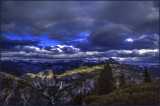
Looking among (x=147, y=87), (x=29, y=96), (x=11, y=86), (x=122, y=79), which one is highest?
(x=147, y=87)

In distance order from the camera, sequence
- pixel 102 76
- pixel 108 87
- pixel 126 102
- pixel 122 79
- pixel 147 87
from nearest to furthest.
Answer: pixel 126 102 → pixel 147 87 → pixel 108 87 → pixel 102 76 → pixel 122 79

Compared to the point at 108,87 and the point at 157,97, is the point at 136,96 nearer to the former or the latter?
the point at 157,97

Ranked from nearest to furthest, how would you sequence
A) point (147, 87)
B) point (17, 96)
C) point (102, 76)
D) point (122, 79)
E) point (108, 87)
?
point (147, 87) → point (108, 87) → point (102, 76) → point (122, 79) → point (17, 96)

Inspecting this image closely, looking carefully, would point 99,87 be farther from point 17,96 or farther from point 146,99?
point 17,96

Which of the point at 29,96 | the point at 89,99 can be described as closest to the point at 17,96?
the point at 29,96

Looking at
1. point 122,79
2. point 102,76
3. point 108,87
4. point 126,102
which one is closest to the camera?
point 126,102

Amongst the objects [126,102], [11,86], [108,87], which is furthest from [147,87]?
[11,86]

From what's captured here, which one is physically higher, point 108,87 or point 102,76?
point 102,76

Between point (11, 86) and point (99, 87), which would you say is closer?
point (99, 87)

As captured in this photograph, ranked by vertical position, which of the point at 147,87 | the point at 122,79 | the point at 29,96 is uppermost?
the point at 147,87
